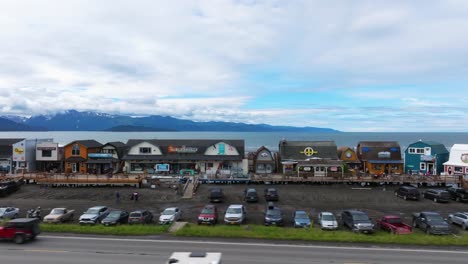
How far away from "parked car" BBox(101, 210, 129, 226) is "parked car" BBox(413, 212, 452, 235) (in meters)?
24.1

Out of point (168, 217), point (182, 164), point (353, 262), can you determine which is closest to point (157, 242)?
point (168, 217)

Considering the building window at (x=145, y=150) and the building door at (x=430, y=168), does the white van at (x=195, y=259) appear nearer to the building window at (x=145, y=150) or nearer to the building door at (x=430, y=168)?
the building window at (x=145, y=150)

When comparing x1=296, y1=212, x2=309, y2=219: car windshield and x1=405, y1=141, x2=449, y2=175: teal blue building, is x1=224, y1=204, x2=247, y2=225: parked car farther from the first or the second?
x1=405, y1=141, x2=449, y2=175: teal blue building

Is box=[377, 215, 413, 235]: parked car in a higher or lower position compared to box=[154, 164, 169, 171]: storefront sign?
lower

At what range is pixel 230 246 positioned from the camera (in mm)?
22062

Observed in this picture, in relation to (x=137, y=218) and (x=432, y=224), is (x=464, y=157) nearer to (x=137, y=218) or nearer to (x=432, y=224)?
(x=432, y=224)

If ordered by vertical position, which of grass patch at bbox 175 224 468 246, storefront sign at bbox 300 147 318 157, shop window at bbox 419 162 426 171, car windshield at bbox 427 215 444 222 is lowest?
grass patch at bbox 175 224 468 246

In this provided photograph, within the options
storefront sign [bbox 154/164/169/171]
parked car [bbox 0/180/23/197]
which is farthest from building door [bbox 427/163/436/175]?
parked car [bbox 0/180/23/197]

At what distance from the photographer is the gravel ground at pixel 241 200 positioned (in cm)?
3869

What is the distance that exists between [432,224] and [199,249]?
17.9 metres

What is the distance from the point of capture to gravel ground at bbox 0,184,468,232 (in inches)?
1523

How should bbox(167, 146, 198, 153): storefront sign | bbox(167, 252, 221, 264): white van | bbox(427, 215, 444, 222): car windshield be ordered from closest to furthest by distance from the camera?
bbox(167, 252, 221, 264): white van → bbox(427, 215, 444, 222): car windshield → bbox(167, 146, 198, 153): storefront sign

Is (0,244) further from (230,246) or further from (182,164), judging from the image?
(182,164)

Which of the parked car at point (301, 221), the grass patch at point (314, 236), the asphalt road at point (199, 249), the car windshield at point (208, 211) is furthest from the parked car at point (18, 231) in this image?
the parked car at point (301, 221)
